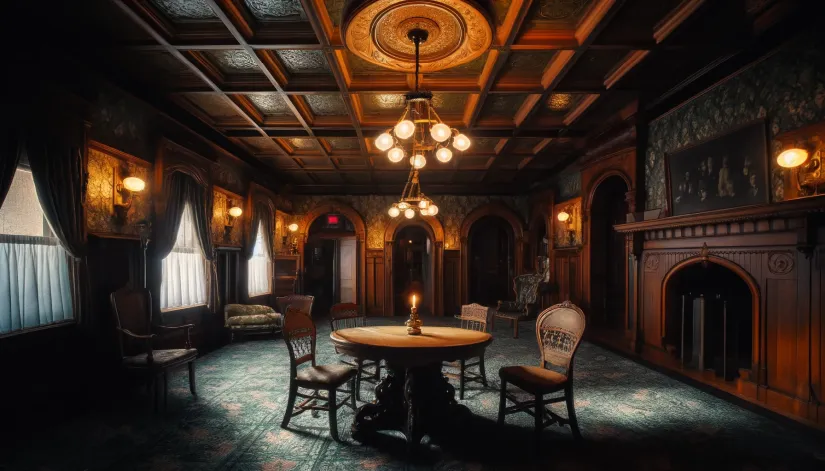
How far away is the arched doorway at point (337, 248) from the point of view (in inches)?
464

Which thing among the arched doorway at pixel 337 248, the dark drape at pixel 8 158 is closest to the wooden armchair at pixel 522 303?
the arched doorway at pixel 337 248

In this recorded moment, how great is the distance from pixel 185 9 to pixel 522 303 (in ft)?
25.1

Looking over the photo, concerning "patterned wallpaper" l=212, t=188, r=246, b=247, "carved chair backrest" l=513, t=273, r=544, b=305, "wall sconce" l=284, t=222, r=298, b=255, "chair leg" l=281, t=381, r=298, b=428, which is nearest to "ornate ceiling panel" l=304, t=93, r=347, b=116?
"patterned wallpaper" l=212, t=188, r=246, b=247

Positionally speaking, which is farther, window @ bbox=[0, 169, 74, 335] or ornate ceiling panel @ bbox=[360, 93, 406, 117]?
ornate ceiling panel @ bbox=[360, 93, 406, 117]

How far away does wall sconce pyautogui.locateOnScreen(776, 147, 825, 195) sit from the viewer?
370cm

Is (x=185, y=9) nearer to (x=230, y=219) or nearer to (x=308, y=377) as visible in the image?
(x=308, y=377)

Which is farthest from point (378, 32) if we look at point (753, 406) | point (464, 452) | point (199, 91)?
point (753, 406)

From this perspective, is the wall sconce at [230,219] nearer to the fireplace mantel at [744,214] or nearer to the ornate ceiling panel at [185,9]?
→ the ornate ceiling panel at [185,9]

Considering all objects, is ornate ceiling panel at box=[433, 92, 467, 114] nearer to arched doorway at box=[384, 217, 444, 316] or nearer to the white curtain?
the white curtain

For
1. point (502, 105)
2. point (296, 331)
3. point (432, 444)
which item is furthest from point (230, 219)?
point (432, 444)

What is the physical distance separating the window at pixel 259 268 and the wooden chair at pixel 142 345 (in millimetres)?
3966

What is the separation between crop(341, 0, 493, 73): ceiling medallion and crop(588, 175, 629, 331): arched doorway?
4975mm

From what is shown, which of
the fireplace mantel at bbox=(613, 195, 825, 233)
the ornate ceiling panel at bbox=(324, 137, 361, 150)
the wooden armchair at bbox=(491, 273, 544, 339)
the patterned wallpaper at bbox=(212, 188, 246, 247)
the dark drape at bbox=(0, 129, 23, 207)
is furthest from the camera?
the wooden armchair at bbox=(491, 273, 544, 339)

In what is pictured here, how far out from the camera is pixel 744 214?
4.32m
